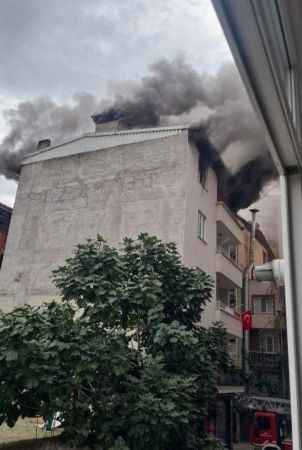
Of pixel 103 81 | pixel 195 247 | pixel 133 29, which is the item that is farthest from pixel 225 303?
pixel 103 81

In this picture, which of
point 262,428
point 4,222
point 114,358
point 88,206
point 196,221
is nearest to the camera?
point 114,358

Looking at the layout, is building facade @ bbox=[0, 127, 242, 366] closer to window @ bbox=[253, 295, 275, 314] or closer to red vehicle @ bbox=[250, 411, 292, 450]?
red vehicle @ bbox=[250, 411, 292, 450]

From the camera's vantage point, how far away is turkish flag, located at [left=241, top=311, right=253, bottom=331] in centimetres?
307

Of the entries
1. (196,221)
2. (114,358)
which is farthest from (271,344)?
(196,221)

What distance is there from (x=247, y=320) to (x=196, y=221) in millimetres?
929

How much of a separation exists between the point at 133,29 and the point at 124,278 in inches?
76.8

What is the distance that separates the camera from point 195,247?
3.30 metres

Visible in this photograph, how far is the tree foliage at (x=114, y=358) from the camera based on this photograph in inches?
68.2

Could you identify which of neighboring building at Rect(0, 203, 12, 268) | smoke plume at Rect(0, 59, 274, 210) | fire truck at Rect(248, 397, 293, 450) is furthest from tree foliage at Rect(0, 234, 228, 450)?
neighboring building at Rect(0, 203, 12, 268)

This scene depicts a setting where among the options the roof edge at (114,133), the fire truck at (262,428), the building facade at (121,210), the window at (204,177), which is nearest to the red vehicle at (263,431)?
the fire truck at (262,428)

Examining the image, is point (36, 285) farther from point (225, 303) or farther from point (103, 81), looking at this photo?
point (103, 81)

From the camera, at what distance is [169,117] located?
3.98 m

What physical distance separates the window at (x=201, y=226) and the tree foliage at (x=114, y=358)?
3.47 feet

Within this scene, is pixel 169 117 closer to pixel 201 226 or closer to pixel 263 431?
pixel 201 226
